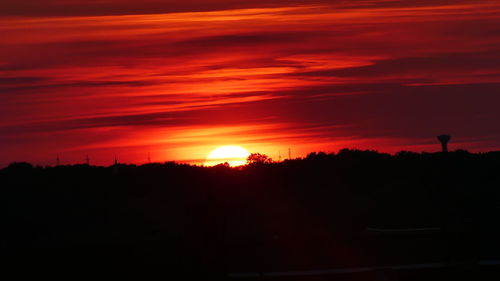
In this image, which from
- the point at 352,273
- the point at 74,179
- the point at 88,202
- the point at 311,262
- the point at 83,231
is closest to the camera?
the point at 352,273

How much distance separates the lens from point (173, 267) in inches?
1011

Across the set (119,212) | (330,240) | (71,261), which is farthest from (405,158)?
(71,261)

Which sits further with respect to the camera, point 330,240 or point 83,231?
point 83,231

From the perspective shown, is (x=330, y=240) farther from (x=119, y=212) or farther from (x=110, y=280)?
(x=119, y=212)

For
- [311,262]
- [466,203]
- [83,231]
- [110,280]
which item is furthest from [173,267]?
[466,203]

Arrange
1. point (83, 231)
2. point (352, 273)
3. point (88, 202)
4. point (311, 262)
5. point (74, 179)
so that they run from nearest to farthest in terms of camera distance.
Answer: point (352, 273)
point (311, 262)
point (83, 231)
point (88, 202)
point (74, 179)

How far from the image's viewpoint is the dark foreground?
1012 inches

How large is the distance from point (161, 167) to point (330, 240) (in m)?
26.5

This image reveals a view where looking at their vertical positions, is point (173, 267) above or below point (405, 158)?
below

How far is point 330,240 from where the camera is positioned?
27.8m

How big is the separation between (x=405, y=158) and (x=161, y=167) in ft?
36.7

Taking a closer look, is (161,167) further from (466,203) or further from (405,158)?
(466,203)

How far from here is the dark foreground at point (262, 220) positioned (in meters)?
25.7

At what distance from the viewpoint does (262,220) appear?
43.6 meters
